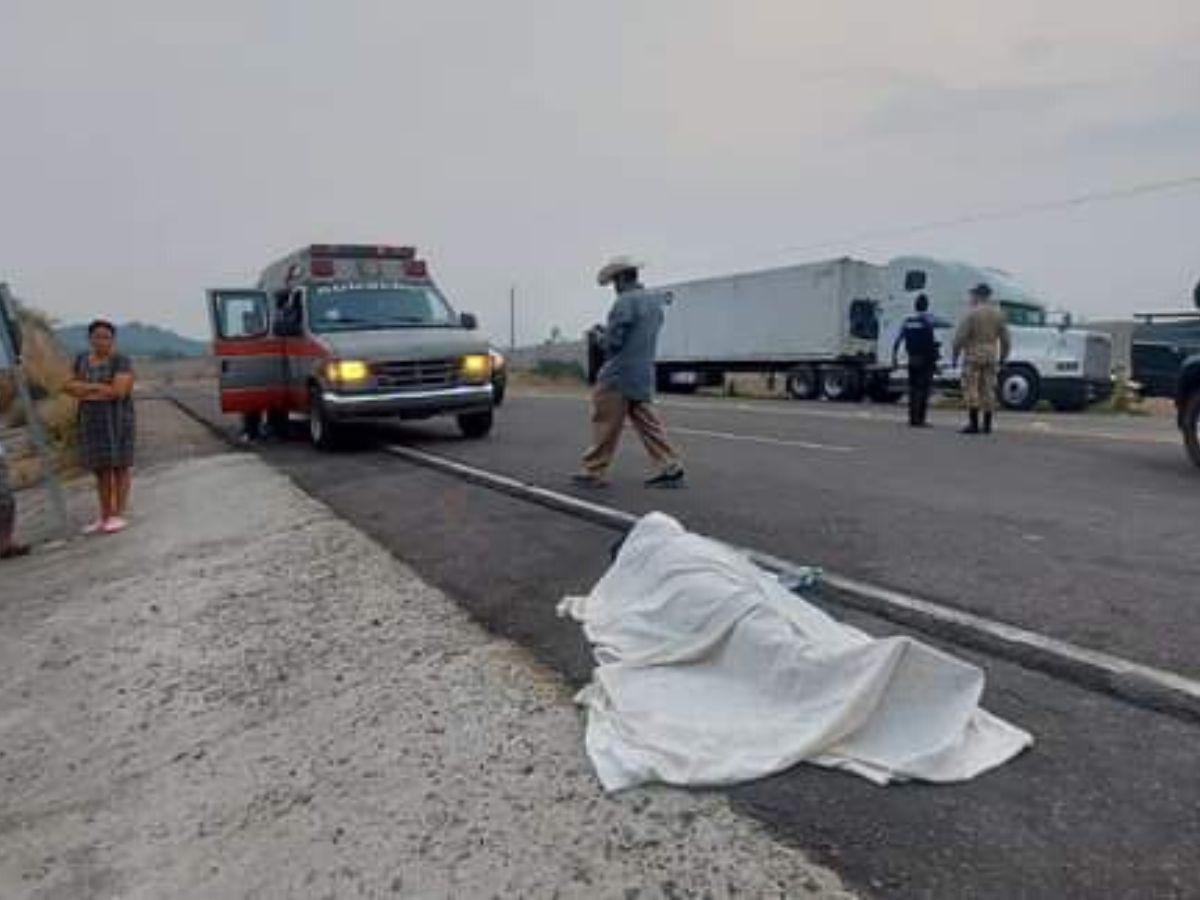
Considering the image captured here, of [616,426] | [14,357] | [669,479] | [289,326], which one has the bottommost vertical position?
[669,479]

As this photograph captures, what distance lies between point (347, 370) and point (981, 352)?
8.48 m

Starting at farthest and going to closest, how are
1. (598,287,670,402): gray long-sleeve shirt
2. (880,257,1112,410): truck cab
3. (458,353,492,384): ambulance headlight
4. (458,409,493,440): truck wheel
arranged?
(880,257,1112,410): truck cab < (458,409,493,440): truck wheel < (458,353,492,384): ambulance headlight < (598,287,670,402): gray long-sleeve shirt

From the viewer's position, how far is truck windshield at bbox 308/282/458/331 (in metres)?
12.9

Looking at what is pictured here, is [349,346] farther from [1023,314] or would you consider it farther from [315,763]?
[1023,314]

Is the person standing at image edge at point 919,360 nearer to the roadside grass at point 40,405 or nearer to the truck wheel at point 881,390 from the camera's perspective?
the truck wheel at point 881,390

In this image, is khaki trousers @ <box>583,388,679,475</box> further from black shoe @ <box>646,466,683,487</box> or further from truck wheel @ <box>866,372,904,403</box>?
truck wheel @ <box>866,372,904,403</box>

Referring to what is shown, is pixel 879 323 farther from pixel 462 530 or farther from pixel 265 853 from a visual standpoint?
pixel 265 853

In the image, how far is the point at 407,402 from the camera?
12.4m

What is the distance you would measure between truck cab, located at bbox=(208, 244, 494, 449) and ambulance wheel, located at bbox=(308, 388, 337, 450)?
15 mm

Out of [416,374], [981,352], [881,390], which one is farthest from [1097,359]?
[416,374]

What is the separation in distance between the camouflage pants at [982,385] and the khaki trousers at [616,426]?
6.75m

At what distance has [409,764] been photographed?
3574mm

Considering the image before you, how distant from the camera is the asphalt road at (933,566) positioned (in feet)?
8.97

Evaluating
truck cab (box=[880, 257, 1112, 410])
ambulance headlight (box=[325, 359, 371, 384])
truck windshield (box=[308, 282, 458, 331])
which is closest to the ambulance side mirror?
truck windshield (box=[308, 282, 458, 331])
